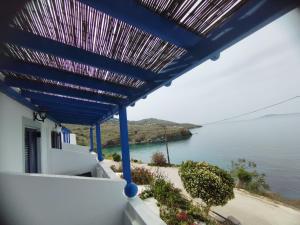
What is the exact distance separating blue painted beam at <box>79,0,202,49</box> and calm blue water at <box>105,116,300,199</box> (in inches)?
193

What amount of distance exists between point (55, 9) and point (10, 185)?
2.48m

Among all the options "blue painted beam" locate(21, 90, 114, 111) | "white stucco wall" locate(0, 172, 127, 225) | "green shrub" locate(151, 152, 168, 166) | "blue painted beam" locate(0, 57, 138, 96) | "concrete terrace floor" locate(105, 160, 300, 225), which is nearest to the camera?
"blue painted beam" locate(0, 57, 138, 96)

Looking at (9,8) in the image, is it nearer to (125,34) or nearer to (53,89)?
(125,34)

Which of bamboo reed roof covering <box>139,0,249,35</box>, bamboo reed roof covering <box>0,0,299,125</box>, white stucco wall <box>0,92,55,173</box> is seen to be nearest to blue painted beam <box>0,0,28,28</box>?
bamboo reed roof covering <box>0,0,299,125</box>

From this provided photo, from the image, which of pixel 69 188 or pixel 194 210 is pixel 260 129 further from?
pixel 69 188

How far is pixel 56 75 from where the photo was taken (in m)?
2.96

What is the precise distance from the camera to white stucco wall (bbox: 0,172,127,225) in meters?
2.78

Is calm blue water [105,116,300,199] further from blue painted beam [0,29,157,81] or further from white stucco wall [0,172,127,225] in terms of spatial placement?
white stucco wall [0,172,127,225]

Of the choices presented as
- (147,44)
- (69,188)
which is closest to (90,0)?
(147,44)

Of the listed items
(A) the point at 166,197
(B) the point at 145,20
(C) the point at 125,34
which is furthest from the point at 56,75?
(A) the point at 166,197

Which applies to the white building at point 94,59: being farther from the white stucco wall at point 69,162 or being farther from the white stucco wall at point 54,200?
the white stucco wall at point 69,162

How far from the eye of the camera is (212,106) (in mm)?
15117

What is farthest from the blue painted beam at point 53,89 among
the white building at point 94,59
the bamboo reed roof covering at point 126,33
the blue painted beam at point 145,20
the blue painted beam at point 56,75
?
the blue painted beam at point 145,20

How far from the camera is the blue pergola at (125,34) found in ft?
4.54
